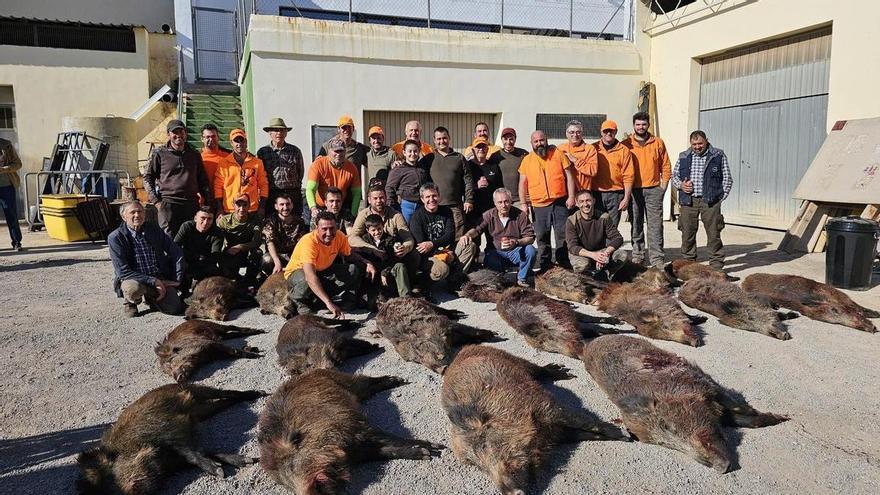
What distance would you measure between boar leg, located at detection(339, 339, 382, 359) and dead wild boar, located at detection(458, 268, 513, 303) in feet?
5.52

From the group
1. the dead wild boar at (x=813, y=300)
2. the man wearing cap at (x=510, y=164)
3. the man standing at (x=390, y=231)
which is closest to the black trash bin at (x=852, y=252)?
the dead wild boar at (x=813, y=300)

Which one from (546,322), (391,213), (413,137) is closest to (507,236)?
(391,213)

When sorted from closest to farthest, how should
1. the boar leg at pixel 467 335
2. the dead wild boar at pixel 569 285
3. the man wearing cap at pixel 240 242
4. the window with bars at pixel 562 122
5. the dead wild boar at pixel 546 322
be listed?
the dead wild boar at pixel 546 322 < the boar leg at pixel 467 335 < the dead wild boar at pixel 569 285 < the man wearing cap at pixel 240 242 < the window with bars at pixel 562 122

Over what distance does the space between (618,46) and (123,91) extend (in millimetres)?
13547

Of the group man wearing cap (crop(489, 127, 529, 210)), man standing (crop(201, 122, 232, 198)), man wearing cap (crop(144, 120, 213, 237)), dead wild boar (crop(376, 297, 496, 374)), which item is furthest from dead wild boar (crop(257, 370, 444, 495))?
man wearing cap (crop(489, 127, 529, 210))

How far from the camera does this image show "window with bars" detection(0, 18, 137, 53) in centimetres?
1705

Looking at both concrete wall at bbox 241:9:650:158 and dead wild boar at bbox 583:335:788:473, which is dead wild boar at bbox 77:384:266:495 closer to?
dead wild boar at bbox 583:335:788:473

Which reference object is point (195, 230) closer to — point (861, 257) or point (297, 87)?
point (297, 87)

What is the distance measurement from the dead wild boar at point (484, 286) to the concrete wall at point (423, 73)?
567cm

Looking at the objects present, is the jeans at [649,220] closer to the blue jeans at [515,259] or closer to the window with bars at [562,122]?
the blue jeans at [515,259]

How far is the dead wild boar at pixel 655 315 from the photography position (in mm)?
5035

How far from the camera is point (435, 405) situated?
3926 mm

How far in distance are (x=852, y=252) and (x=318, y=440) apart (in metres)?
6.24

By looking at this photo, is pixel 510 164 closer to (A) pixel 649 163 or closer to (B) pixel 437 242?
(B) pixel 437 242
